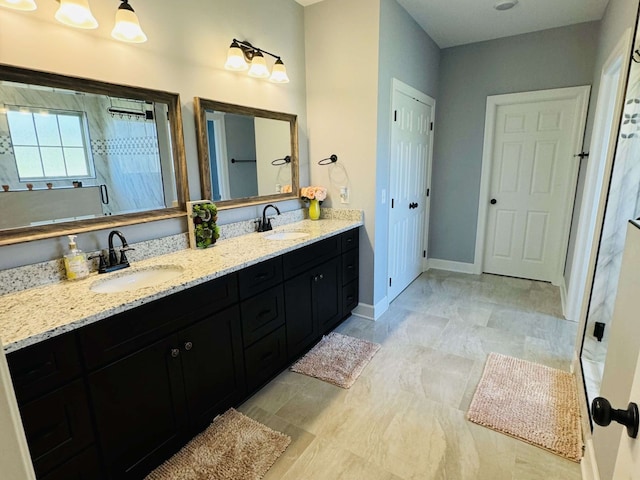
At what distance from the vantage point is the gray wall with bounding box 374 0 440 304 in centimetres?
279

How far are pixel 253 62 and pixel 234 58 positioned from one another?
0.19 meters

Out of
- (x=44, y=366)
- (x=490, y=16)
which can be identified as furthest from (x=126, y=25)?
(x=490, y=16)

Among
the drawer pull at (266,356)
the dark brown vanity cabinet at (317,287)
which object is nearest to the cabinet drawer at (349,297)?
the dark brown vanity cabinet at (317,287)

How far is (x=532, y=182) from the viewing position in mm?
3861

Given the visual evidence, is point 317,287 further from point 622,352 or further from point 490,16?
point 490,16

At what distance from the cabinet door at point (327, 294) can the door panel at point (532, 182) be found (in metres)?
2.41

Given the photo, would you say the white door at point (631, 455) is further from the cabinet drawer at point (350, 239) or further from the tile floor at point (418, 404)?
the cabinet drawer at point (350, 239)

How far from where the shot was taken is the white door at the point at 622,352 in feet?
3.58

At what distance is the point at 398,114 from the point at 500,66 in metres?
1.59

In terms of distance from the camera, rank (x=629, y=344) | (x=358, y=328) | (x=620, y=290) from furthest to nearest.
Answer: (x=358, y=328) → (x=620, y=290) → (x=629, y=344)

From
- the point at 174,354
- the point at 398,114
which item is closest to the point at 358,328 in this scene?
the point at 174,354

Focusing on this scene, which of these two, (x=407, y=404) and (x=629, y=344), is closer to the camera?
(x=629, y=344)

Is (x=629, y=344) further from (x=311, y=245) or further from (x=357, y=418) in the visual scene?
(x=311, y=245)

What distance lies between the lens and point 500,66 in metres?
3.77
